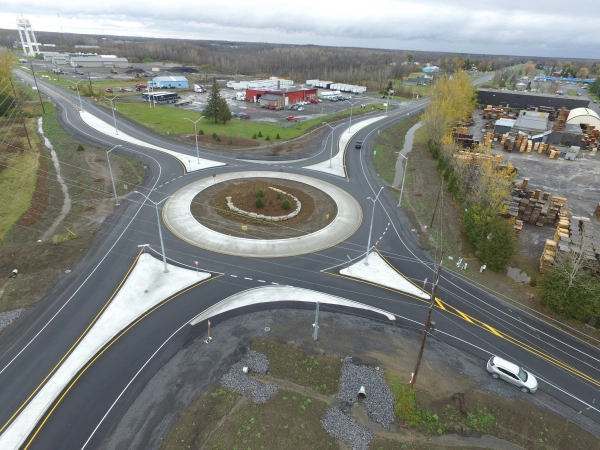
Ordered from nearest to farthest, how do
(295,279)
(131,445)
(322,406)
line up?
(131,445)
(322,406)
(295,279)

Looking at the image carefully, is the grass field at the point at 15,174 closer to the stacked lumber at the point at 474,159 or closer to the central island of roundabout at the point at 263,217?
the central island of roundabout at the point at 263,217

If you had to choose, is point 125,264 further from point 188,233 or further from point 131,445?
point 131,445

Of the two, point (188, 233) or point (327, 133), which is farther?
point (327, 133)

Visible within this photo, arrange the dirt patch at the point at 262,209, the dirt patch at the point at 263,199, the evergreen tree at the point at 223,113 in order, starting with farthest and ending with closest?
the evergreen tree at the point at 223,113
the dirt patch at the point at 263,199
the dirt patch at the point at 262,209

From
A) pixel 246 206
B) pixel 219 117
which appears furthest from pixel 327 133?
pixel 246 206

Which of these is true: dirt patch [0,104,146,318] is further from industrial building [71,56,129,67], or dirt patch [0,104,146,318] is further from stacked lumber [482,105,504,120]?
industrial building [71,56,129,67]

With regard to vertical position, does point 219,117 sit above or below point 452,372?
above

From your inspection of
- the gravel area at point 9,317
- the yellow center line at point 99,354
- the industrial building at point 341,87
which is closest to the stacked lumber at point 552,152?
the yellow center line at point 99,354
